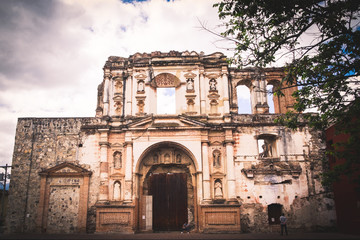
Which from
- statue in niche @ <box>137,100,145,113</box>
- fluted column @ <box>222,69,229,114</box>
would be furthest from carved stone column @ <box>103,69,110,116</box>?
fluted column @ <box>222,69,229,114</box>

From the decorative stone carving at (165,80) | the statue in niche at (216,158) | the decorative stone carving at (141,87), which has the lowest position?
the statue in niche at (216,158)

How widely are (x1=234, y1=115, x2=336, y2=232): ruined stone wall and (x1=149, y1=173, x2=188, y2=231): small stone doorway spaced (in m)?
3.39

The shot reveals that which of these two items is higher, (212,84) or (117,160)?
(212,84)

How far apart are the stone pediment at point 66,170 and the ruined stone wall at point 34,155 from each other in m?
0.30

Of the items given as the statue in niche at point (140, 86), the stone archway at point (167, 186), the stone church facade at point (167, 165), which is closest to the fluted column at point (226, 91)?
the stone church facade at point (167, 165)

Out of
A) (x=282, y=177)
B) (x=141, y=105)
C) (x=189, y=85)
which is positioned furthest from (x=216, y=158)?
(x=141, y=105)

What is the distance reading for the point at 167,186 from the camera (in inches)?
709

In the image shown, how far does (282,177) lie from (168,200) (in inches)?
271

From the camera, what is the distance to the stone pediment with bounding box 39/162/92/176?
1748 cm

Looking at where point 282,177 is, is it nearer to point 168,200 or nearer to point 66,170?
point 168,200

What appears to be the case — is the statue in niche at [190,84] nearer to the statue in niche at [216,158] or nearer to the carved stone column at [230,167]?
the carved stone column at [230,167]

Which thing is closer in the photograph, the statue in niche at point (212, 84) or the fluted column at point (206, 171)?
the fluted column at point (206, 171)

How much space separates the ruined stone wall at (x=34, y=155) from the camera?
17.0m

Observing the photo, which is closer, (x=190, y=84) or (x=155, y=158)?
(x=155, y=158)
